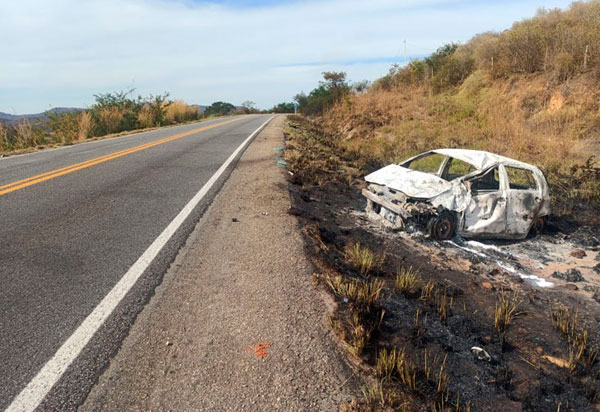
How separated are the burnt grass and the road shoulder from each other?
21 centimetres

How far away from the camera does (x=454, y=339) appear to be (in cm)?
340

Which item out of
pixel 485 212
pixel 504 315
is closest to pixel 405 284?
pixel 504 315

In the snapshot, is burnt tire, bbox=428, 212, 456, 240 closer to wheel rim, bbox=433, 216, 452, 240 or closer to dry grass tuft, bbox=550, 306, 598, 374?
wheel rim, bbox=433, 216, 452, 240

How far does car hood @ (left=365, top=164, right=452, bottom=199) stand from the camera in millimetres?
6262

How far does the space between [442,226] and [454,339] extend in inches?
119

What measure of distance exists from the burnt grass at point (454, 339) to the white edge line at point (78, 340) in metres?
1.68

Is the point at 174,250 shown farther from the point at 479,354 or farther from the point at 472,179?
the point at 472,179

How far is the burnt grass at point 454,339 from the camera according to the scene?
2627mm

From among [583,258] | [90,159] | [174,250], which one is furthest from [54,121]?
[583,258]

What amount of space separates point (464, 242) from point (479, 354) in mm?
3428

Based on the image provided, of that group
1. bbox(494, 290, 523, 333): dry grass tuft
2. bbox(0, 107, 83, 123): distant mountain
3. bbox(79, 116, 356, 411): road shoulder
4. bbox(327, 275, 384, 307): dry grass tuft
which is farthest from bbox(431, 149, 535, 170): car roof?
bbox(0, 107, 83, 123): distant mountain

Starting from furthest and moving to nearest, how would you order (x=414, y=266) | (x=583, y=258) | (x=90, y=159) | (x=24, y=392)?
(x=90, y=159) → (x=583, y=258) → (x=414, y=266) → (x=24, y=392)

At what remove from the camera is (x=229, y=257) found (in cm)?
432

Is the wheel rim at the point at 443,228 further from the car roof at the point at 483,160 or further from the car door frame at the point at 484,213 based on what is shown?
the car roof at the point at 483,160
